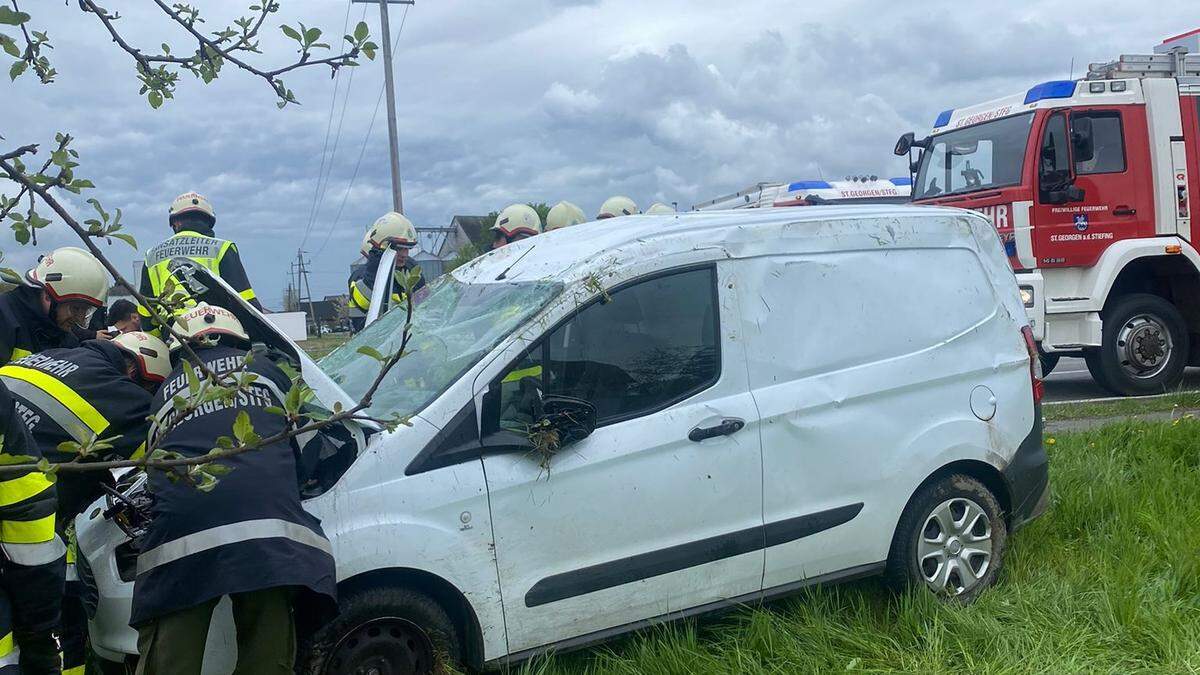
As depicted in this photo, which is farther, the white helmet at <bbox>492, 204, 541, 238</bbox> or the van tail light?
the white helmet at <bbox>492, 204, 541, 238</bbox>

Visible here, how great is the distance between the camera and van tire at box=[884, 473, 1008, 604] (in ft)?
14.1

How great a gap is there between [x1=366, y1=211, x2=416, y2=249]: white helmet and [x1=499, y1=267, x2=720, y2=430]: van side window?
12.8 ft

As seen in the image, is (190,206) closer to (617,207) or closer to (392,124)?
(617,207)

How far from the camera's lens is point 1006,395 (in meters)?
4.54

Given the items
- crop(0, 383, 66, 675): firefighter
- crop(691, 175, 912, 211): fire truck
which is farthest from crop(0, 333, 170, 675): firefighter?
crop(691, 175, 912, 211): fire truck

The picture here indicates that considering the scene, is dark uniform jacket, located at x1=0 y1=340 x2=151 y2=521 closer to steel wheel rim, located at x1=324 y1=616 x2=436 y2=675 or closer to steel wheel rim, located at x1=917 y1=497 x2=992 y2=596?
steel wheel rim, located at x1=324 y1=616 x2=436 y2=675

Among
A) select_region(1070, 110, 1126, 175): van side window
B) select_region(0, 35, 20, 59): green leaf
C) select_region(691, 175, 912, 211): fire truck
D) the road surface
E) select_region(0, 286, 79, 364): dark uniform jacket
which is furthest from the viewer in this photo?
select_region(691, 175, 912, 211): fire truck

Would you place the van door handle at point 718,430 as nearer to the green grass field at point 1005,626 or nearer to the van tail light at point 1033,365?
the green grass field at point 1005,626

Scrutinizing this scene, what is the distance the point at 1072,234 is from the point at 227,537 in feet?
27.9

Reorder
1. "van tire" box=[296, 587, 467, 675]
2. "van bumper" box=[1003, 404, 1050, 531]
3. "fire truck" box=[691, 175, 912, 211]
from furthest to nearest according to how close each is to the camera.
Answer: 1. "fire truck" box=[691, 175, 912, 211]
2. "van bumper" box=[1003, 404, 1050, 531]
3. "van tire" box=[296, 587, 467, 675]

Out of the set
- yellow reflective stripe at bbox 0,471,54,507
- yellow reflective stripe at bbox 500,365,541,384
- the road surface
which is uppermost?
yellow reflective stripe at bbox 500,365,541,384

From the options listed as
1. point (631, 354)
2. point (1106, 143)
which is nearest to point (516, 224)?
point (631, 354)

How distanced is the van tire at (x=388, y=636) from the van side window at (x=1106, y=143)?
26.8 feet

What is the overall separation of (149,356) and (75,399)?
339 mm
